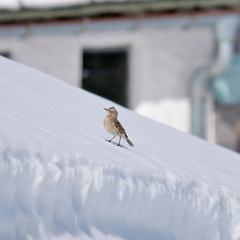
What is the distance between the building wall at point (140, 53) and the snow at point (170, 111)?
2.3 inches

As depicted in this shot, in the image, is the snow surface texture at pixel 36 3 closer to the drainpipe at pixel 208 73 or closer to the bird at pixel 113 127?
the drainpipe at pixel 208 73

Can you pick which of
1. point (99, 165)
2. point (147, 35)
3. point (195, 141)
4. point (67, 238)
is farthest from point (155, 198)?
point (147, 35)

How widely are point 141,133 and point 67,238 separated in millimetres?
2152

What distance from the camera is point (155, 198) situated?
20.1ft

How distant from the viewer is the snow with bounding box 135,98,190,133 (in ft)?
49.1

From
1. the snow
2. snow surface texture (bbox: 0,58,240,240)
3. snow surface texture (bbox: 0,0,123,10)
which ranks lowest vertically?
the snow

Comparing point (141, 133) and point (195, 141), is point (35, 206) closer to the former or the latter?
point (141, 133)

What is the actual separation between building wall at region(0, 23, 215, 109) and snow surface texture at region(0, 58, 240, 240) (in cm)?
633

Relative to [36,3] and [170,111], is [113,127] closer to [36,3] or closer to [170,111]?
[36,3]

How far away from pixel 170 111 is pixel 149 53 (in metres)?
0.75

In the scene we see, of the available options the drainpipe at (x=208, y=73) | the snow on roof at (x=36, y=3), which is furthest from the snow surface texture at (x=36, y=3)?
the drainpipe at (x=208, y=73)

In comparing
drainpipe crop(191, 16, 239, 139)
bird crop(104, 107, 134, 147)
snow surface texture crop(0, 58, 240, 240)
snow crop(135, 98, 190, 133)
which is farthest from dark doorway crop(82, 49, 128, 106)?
bird crop(104, 107, 134, 147)

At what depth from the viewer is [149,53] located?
14.9 m

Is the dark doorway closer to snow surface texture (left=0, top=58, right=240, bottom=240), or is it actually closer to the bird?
snow surface texture (left=0, top=58, right=240, bottom=240)
